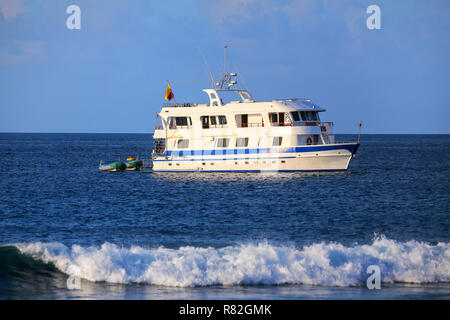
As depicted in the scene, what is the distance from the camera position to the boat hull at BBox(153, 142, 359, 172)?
48938mm

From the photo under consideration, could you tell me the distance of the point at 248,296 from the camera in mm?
17250

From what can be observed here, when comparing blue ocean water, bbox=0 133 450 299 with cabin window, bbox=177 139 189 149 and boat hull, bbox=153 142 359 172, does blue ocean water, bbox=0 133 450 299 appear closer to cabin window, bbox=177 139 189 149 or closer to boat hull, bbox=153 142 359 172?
boat hull, bbox=153 142 359 172

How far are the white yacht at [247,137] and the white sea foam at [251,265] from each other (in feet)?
91.5

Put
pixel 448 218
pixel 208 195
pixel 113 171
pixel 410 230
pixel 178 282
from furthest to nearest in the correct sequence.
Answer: pixel 113 171, pixel 208 195, pixel 448 218, pixel 410 230, pixel 178 282

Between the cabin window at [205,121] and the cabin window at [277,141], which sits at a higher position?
the cabin window at [205,121]

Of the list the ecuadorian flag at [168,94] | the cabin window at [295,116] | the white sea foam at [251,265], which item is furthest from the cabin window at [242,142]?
the white sea foam at [251,265]

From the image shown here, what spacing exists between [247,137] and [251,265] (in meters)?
31.4

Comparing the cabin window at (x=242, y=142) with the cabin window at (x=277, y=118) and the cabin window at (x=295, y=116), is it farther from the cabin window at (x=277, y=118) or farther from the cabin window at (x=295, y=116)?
the cabin window at (x=295, y=116)

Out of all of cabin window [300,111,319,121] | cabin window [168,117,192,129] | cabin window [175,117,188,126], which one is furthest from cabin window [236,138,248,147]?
cabin window [175,117,188,126]

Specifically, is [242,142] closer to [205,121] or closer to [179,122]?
[205,121]

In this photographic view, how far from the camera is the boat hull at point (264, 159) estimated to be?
48938 millimetres

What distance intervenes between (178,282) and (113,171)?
44.5 metres
